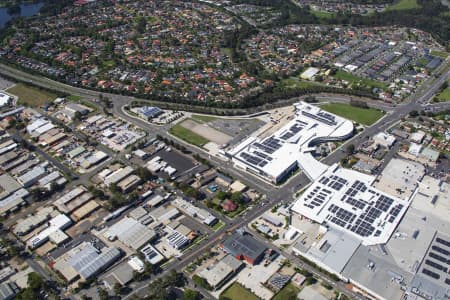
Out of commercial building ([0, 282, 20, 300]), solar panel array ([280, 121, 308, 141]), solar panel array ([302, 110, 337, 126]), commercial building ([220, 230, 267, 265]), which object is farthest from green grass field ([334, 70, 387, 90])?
commercial building ([0, 282, 20, 300])

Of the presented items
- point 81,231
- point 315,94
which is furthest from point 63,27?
point 81,231

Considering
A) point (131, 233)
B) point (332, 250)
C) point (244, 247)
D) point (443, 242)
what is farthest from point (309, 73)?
point (131, 233)

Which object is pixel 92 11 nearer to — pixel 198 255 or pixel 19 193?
pixel 19 193

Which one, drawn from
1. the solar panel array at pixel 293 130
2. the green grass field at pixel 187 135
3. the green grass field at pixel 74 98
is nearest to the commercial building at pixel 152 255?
the green grass field at pixel 187 135

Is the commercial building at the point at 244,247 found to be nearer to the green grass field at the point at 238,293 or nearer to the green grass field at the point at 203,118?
the green grass field at the point at 238,293

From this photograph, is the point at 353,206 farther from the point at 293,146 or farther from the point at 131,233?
the point at 131,233

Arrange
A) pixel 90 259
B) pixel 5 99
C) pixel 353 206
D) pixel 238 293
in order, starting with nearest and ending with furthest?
pixel 238 293
pixel 90 259
pixel 353 206
pixel 5 99

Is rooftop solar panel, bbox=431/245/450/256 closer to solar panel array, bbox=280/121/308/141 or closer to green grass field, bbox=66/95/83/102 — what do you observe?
solar panel array, bbox=280/121/308/141
